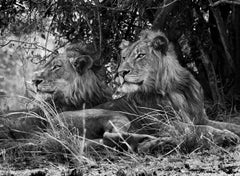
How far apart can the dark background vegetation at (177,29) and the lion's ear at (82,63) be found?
0.51 m

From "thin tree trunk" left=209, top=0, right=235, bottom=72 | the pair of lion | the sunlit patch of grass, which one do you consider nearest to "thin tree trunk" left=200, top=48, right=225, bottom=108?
"thin tree trunk" left=209, top=0, right=235, bottom=72

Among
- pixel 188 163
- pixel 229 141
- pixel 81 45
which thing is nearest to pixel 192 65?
pixel 81 45

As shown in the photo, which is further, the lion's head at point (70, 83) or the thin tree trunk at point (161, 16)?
the thin tree trunk at point (161, 16)

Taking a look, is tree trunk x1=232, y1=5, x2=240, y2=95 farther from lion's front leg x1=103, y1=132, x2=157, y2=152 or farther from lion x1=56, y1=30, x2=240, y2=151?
lion's front leg x1=103, y1=132, x2=157, y2=152

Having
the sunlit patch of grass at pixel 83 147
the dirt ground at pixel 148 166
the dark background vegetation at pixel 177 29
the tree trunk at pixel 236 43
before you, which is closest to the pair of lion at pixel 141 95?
the sunlit patch of grass at pixel 83 147

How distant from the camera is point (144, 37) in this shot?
6.55 m

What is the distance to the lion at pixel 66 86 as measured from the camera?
6688 mm

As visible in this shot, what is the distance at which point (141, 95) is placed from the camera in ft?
20.6

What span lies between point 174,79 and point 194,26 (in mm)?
1893

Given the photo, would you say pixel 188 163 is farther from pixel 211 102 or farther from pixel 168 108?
pixel 211 102

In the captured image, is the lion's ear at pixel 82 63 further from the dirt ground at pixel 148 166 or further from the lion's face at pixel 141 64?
the dirt ground at pixel 148 166

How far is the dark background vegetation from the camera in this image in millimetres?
7582

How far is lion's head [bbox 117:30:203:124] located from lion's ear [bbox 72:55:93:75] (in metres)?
0.48

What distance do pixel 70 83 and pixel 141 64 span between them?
0.95 meters
